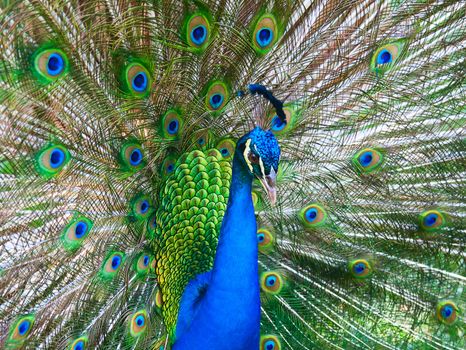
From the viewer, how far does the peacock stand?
169 cm

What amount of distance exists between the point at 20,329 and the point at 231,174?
31.8 inches

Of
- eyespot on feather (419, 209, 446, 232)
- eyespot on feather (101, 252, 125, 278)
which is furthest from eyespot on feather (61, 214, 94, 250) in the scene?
eyespot on feather (419, 209, 446, 232)

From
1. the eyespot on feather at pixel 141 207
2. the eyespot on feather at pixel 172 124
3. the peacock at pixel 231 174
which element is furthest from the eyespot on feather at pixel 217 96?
the eyespot on feather at pixel 141 207

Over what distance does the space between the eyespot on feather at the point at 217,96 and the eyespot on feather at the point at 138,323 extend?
740 mm

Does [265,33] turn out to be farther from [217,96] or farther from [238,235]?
[238,235]

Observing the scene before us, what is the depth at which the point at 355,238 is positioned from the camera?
89.0 inches

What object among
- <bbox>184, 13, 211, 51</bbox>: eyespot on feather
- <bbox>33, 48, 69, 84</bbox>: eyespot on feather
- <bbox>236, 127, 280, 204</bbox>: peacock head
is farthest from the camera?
<bbox>184, 13, 211, 51</bbox>: eyespot on feather

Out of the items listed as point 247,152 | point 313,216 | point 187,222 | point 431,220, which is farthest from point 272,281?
point 247,152

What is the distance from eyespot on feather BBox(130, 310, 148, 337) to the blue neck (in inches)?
14.9

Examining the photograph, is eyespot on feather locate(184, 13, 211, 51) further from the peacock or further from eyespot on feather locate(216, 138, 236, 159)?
eyespot on feather locate(216, 138, 236, 159)

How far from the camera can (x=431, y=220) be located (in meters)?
2.24

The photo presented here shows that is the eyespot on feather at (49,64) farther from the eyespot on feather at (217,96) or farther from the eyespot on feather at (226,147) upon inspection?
the eyespot on feather at (226,147)

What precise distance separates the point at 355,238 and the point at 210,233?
1.93ft

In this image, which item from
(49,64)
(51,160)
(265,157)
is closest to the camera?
(265,157)
